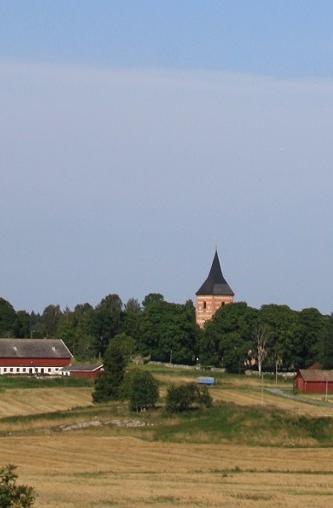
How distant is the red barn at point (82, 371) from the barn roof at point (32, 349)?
538 centimetres

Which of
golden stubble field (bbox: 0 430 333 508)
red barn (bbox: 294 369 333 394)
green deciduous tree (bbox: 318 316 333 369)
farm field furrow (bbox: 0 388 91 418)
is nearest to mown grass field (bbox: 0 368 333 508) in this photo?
golden stubble field (bbox: 0 430 333 508)

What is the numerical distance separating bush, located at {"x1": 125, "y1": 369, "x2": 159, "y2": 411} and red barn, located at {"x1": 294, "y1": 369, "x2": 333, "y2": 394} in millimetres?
29138

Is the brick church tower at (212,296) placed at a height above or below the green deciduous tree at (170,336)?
above

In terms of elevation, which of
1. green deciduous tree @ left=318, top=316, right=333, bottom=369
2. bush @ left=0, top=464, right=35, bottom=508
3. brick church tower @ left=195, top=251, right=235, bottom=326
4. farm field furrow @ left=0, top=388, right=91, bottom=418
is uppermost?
brick church tower @ left=195, top=251, right=235, bottom=326

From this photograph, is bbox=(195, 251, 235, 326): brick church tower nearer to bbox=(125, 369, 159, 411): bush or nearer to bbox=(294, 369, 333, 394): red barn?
bbox=(294, 369, 333, 394): red barn

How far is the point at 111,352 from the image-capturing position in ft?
292

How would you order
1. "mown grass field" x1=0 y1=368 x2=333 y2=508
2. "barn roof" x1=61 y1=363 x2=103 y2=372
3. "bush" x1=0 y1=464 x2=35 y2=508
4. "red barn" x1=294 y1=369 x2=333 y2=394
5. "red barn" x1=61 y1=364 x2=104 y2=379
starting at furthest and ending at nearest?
"barn roof" x1=61 y1=363 x2=103 y2=372 < "red barn" x1=61 y1=364 x2=104 y2=379 < "red barn" x1=294 y1=369 x2=333 y2=394 < "mown grass field" x1=0 y1=368 x2=333 y2=508 < "bush" x1=0 y1=464 x2=35 y2=508

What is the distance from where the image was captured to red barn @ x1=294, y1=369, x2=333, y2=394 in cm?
10800

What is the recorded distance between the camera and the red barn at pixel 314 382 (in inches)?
4252

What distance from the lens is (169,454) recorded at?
56875 millimetres

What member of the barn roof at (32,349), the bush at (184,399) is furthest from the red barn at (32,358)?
the bush at (184,399)

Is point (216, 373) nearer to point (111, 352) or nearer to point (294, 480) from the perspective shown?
point (111, 352)

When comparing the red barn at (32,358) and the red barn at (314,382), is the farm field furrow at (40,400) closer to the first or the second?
the red barn at (314,382)

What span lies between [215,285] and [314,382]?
63.4 m
